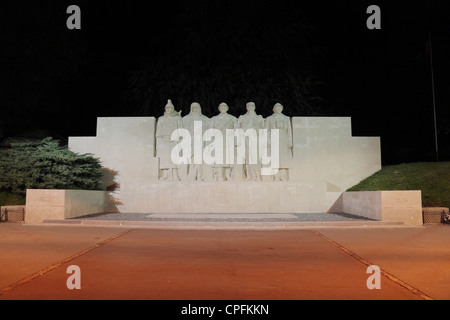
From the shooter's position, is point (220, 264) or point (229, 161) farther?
point (229, 161)

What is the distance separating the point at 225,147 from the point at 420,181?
6.89 m

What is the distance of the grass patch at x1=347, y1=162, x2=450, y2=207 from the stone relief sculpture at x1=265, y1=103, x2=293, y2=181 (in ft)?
8.77

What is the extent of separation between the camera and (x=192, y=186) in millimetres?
14367

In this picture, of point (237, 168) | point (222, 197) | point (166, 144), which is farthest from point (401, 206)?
point (166, 144)

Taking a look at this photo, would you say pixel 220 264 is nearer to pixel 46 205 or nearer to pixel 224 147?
pixel 46 205

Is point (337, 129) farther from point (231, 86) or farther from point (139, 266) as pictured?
point (139, 266)

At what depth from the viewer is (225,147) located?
15.4 m

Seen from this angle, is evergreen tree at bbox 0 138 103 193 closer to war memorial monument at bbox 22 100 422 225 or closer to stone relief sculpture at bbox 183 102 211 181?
war memorial monument at bbox 22 100 422 225

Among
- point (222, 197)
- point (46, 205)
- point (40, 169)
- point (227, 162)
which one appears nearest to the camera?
point (46, 205)

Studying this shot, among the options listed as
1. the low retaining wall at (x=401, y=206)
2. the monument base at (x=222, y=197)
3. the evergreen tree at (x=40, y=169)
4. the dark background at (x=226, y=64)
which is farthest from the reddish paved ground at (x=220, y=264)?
the dark background at (x=226, y=64)

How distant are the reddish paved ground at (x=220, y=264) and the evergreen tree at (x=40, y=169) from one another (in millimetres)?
4169

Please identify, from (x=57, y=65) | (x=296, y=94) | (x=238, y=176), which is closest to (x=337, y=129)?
(x=238, y=176)

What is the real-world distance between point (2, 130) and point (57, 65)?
5.26 metres

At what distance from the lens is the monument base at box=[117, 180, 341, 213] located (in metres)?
14.3
